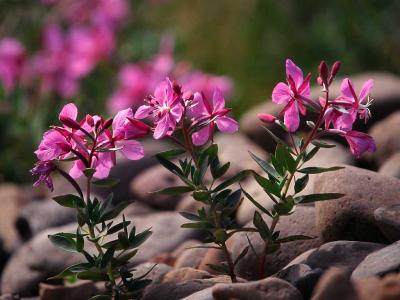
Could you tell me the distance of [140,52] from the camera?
16.2ft

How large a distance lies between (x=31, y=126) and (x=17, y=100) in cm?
20

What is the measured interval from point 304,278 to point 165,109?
43 centimetres

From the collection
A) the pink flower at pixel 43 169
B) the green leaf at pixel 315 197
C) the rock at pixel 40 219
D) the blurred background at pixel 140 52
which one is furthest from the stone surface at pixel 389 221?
the blurred background at pixel 140 52

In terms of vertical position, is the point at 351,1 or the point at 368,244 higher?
the point at 351,1

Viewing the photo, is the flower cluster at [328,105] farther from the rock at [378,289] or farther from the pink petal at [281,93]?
the rock at [378,289]

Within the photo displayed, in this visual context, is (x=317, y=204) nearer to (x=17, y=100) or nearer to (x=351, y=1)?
(x=17, y=100)

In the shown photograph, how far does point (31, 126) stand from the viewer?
413 cm

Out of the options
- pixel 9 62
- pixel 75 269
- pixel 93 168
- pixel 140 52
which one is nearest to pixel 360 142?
pixel 93 168

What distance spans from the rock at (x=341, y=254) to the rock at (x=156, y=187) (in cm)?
129

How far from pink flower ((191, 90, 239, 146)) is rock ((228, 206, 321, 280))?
33 centimetres

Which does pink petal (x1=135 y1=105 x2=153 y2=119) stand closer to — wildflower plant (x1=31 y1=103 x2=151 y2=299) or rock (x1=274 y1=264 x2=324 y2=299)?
wildflower plant (x1=31 y1=103 x2=151 y2=299)

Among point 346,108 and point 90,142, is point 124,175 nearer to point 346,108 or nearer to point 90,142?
point 90,142

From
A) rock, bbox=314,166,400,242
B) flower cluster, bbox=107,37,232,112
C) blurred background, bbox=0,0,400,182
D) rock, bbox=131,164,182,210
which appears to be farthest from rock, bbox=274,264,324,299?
flower cluster, bbox=107,37,232,112

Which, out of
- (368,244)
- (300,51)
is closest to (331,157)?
(368,244)
